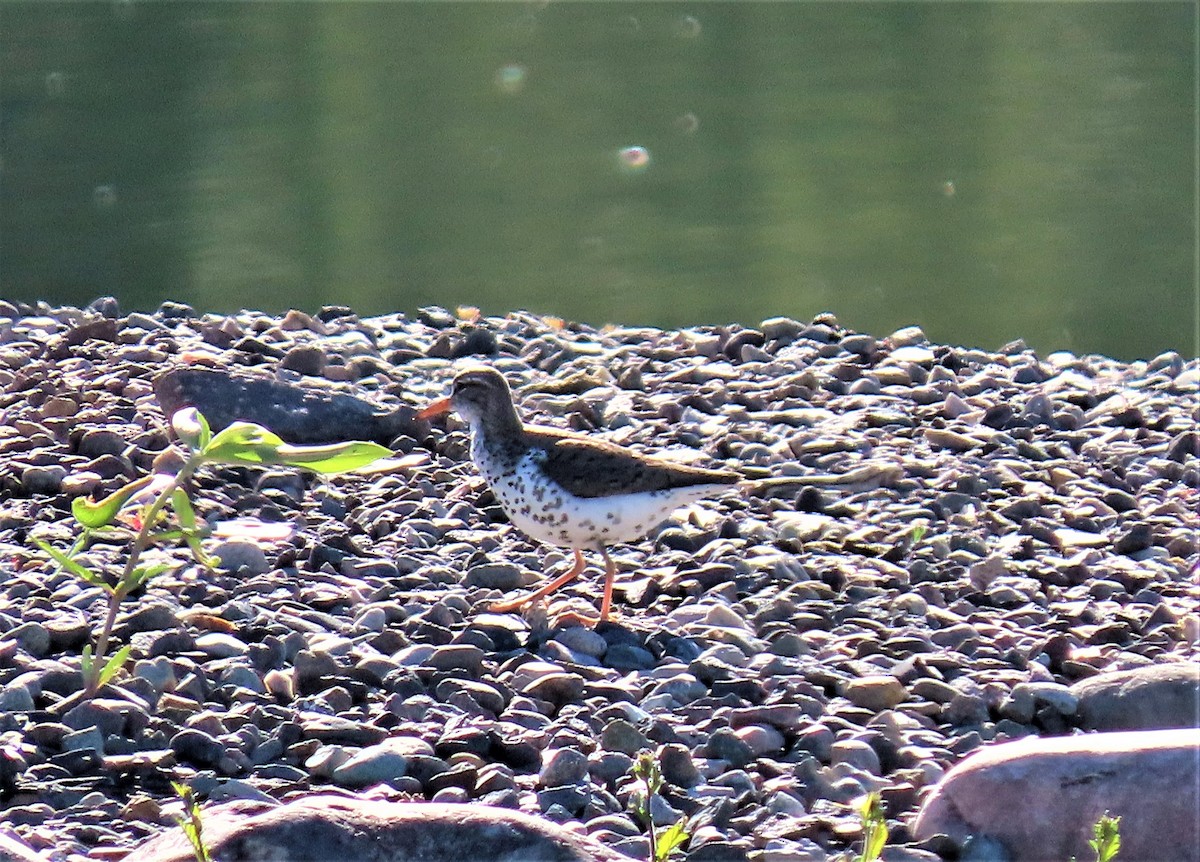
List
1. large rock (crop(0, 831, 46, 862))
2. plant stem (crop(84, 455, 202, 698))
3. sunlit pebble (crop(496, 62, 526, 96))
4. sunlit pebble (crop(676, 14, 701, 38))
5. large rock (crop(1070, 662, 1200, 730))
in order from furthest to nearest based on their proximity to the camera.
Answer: sunlit pebble (crop(676, 14, 701, 38)), sunlit pebble (crop(496, 62, 526, 96)), large rock (crop(1070, 662, 1200, 730)), plant stem (crop(84, 455, 202, 698)), large rock (crop(0, 831, 46, 862))

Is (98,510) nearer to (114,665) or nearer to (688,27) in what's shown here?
(114,665)

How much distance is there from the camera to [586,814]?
444cm

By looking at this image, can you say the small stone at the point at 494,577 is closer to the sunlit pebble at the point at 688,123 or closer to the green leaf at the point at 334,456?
the green leaf at the point at 334,456

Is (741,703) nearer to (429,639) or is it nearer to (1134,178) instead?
(429,639)

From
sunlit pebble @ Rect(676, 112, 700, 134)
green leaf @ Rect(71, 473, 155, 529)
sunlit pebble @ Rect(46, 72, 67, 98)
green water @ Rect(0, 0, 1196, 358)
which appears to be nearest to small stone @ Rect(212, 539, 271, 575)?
green leaf @ Rect(71, 473, 155, 529)

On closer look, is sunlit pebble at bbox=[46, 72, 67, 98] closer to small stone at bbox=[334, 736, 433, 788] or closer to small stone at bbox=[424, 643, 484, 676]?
small stone at bbox=[424, 643, 484, 676]

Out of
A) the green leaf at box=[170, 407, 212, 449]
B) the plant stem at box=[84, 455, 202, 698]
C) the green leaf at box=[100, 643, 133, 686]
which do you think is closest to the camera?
the plant stem at box=[84, 455, 202, 698]

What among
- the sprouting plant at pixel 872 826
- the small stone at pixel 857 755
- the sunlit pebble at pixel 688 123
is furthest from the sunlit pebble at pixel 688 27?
the sprouting plant at pixel 872 826

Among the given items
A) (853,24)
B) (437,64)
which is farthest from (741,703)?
(853,24)

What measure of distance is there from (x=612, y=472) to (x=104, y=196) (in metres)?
12.4

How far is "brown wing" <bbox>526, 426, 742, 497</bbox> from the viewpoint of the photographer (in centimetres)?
602

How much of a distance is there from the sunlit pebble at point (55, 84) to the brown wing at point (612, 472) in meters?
17.5

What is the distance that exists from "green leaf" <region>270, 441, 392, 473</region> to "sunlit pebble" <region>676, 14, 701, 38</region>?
22.7m

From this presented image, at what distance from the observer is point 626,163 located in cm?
1866
